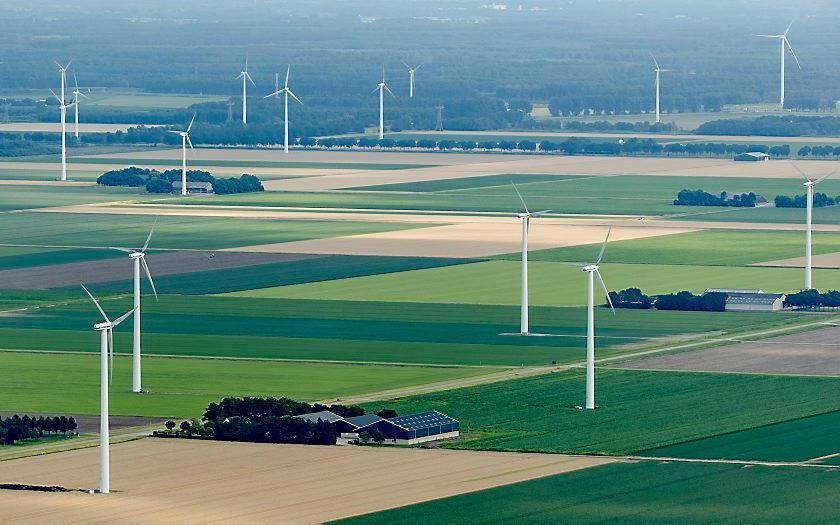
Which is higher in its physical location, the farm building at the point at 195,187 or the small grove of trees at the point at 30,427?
the farm building at the point at 195,187

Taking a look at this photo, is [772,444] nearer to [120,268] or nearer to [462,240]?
[120,268]

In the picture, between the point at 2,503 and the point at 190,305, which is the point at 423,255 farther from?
the point at 2,503

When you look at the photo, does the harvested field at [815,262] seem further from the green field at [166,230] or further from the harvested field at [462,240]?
the green field at [166,230]

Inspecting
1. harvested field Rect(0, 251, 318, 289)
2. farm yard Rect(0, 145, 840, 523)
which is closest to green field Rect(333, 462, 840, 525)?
farm yard Rect(0, 145, 840, 523)

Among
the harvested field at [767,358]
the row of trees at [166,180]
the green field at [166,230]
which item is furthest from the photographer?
the row of trees at [166,180]

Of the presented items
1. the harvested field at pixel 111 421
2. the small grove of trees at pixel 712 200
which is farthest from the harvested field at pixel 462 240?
the harvested field at pixel 111 421

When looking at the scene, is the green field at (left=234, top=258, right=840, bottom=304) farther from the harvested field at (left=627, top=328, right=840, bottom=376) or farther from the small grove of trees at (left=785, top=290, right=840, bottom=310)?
the harvested field at (left=627, top=328, right=840, bottom=376)

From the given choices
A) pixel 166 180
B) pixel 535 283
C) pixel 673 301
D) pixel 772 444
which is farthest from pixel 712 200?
pixel 772 444
